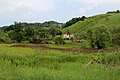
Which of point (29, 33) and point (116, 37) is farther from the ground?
point (29, 33)

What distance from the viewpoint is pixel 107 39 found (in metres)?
62.1

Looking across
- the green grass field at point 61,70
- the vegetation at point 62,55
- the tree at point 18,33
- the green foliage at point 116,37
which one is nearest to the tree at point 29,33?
the vegetation at point 62,55

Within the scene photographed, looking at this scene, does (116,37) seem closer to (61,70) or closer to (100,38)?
(100,38)

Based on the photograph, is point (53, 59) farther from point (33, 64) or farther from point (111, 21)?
point (111, 21)

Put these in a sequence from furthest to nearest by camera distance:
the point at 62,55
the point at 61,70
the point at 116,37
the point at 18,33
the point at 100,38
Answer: the point at 18,33 < the point at 100,38 < the point at 116,37 < the point at 62,55 < the point at 61,70

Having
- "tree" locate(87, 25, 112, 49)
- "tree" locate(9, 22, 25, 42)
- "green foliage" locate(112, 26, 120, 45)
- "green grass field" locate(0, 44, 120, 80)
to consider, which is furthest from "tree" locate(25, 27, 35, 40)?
"green grass field" locate(0, 44, 120, 80)

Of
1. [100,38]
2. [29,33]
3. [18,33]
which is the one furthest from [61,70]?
[29,33]

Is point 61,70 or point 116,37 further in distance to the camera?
point 116,37

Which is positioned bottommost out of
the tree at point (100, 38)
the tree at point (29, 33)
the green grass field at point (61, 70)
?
the green grass field at point (61, 70)

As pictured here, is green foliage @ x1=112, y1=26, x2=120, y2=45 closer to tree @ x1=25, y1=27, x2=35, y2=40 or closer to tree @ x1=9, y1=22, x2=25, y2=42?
tree @ x1=25, y1=27, x2=35, y2=40

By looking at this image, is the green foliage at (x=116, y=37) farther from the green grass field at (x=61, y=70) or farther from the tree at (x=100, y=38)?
the green grass field at (x=61, y=70)

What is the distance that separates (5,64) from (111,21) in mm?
102409

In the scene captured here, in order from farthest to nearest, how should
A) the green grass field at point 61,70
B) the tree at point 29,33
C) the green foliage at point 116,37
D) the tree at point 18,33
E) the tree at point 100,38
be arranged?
the tree at point 29,33 < the tree at point 18,33 < the tree at point 100,38 < the green foliage at point 116,37 < the green grass field at point 61,70

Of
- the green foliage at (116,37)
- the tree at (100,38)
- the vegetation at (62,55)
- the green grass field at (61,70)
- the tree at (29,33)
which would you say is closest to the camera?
the green grass field at (61,70)
